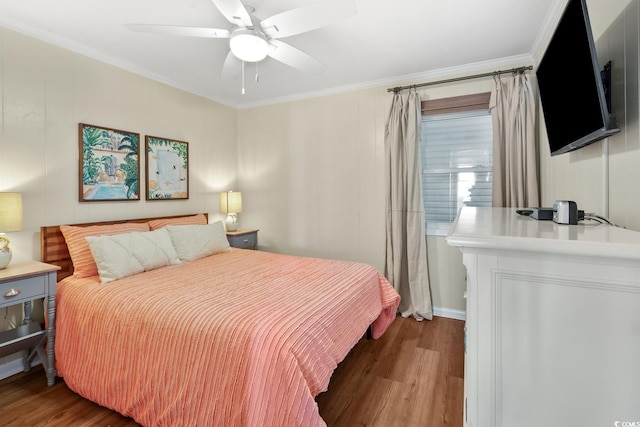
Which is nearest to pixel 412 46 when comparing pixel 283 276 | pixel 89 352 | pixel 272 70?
pixel 272 70

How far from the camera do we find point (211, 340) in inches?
56.9

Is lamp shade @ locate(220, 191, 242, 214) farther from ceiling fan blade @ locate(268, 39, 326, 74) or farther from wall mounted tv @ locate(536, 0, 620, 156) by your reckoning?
wall mounted tv @ locate(536, 0, 620, 156)

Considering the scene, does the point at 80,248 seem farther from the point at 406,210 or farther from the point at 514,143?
the point at 514,143

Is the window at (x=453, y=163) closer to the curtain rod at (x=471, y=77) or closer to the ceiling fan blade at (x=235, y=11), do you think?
the curtain rod at (x=471, y=77)

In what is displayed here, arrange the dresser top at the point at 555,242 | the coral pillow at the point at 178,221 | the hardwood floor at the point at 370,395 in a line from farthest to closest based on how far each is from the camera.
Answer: the coral pillow at the point at 178,221, the hardwood floor at the point at 370,395, the dresser top at the point at 555,242

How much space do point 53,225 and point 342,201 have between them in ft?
8.85

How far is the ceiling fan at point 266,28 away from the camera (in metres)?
1.59

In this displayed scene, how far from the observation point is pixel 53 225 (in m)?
2.45

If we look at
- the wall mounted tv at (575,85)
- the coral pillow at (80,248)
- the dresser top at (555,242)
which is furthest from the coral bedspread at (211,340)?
the wall mounted tv at (575,85)

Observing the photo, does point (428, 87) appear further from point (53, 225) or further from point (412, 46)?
point (53, 225)

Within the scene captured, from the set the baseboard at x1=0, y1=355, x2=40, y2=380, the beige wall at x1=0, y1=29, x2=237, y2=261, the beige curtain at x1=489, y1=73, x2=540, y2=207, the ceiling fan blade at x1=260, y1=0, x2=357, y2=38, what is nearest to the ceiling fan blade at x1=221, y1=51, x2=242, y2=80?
the ceiling fan blade at x1=260, y1=0, x2=357, y2=38

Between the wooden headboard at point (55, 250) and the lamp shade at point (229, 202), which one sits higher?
the lamp shade at point (229, 202)

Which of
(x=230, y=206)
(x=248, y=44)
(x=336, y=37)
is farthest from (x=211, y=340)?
(x=230, y=206)

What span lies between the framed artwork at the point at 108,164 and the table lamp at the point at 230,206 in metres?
1.00
